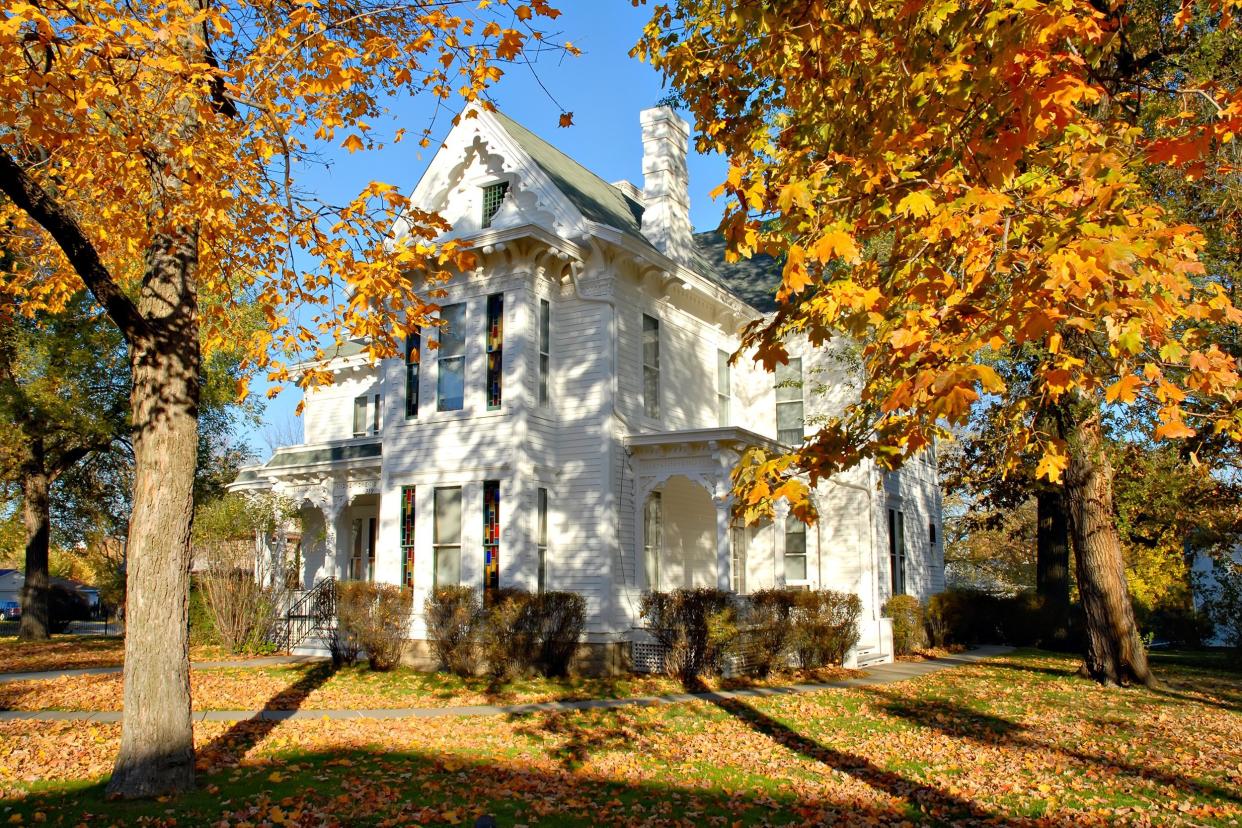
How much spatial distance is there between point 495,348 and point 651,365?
3465 millimetres

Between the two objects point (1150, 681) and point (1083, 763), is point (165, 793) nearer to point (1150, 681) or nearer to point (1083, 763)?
point (1083, 763)

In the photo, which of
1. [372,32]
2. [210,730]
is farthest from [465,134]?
[210,730]

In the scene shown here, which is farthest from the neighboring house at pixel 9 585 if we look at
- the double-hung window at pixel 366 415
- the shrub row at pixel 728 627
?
the shrub row at pixel 728 627

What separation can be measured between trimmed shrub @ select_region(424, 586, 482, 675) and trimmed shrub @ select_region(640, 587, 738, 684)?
3.14 m

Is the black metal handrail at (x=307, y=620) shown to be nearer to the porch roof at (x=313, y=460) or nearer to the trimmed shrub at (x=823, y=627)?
the porch roof at (x=313, y=460)

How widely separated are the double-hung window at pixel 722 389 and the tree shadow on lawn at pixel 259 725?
415 inches

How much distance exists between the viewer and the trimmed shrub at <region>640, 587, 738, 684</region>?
599 inches

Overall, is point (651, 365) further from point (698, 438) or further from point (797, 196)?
point (797, 196)

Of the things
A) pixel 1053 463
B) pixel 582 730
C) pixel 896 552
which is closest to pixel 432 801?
pixel 582 730

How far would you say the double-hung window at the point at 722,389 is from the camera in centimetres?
2164

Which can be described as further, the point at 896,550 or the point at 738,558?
the point at 896,550

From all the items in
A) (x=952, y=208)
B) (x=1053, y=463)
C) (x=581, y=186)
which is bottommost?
(x=1053, y=463)

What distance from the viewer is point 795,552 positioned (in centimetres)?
2077

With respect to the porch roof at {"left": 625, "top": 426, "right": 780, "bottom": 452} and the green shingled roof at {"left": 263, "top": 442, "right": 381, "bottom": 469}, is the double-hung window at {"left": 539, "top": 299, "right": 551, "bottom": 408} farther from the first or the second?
the green shingled roof at {"left": 263, "top": 442, "right": 381, "bottom": 469}
